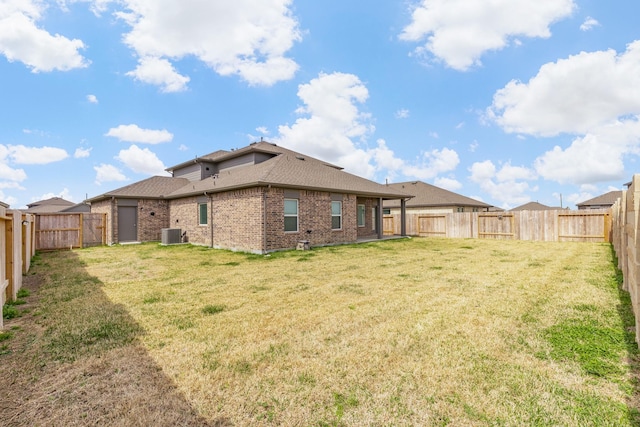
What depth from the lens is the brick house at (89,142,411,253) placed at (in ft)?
43.3

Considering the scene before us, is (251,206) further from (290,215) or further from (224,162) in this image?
(224,162)

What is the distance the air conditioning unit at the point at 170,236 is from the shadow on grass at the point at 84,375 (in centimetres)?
1162

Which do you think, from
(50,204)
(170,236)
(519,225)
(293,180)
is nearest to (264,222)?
(293,180)

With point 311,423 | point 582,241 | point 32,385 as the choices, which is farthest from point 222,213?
point 582,241

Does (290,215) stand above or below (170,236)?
above

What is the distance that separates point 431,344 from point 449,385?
911 mm

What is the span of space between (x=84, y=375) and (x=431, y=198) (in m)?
31.7

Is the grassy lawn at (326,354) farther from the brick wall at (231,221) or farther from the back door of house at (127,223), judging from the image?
the back door of house at (127,223)

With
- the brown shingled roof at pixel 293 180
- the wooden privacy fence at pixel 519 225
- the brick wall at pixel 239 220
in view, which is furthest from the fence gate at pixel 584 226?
the brick wall at pixel 239 220

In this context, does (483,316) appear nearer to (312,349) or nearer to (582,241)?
(312,349)

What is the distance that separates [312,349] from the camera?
3758 millimetres

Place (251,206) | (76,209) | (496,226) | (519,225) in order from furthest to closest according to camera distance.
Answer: (76,209) < (496,226) < (519,225) < (251,206)

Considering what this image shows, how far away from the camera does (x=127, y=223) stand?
18422mm

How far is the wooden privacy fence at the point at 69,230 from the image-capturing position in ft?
51.0
